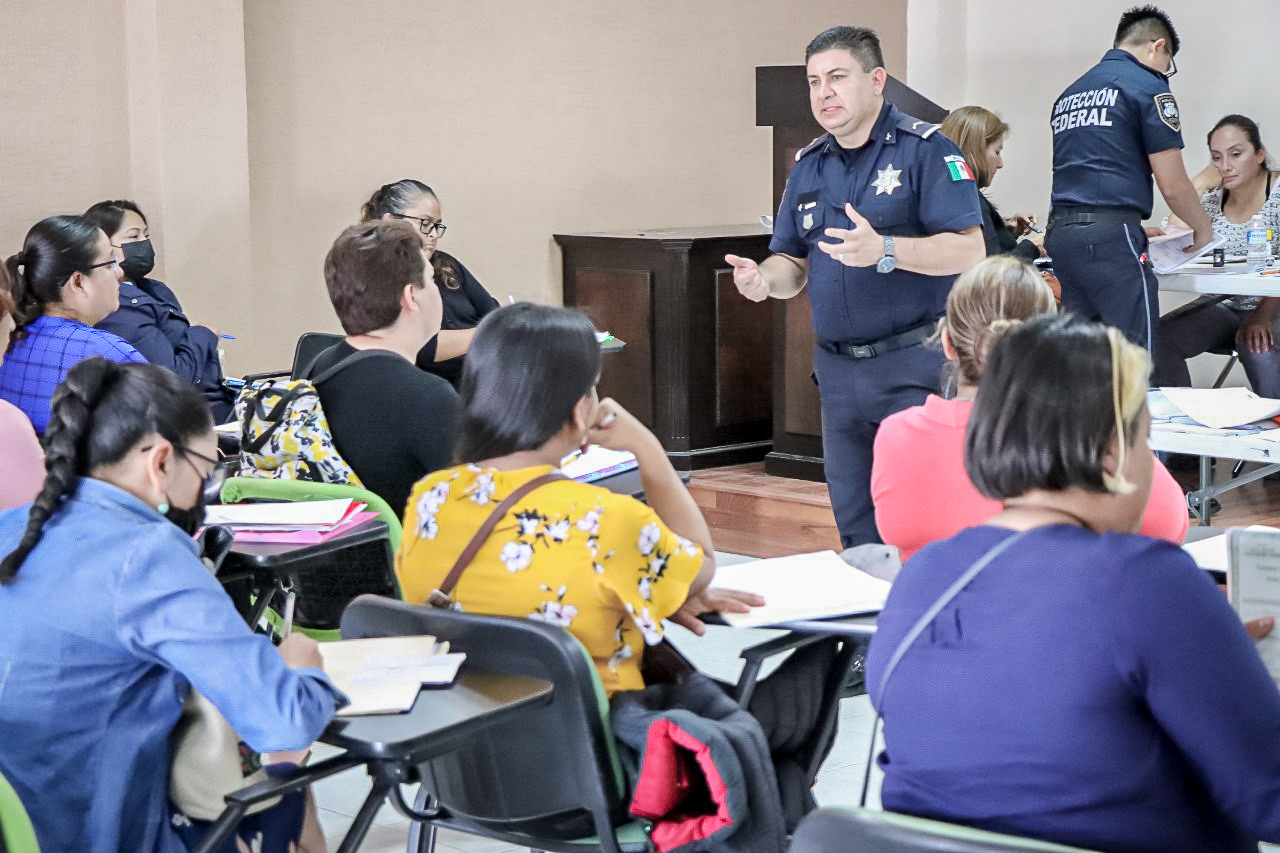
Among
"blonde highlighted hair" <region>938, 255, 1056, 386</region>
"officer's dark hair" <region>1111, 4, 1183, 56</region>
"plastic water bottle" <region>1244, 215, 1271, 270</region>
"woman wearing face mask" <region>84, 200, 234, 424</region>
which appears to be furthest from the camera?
"plastic water bottle" <region>1244, 215, 1271, 270</region>

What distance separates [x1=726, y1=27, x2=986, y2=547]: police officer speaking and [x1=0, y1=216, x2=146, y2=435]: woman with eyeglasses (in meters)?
1.59

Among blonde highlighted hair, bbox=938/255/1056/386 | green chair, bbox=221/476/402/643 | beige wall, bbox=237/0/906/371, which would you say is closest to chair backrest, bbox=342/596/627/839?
green chair, bbox=221/476/402/643

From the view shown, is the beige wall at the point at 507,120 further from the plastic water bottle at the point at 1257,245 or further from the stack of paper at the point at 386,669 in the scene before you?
the stack of paper at the point at 386,669

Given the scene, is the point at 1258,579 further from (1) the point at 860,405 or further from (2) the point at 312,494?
(1) the point at 860,405

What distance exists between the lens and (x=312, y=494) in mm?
2871

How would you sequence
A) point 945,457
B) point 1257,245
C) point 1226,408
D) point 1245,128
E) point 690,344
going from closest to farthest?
point 945,457 < point 1226,408 < point 1257,245 < point 1245,128 < point 690,344

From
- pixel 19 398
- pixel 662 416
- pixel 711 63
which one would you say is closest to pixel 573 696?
pixel 19 398

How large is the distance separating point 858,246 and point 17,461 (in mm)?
1919

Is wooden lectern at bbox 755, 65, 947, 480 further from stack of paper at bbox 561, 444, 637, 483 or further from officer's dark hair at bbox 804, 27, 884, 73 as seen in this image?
stack of paper at bbox 561, 444, 637, 483

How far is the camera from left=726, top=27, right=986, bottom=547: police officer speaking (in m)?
3.79

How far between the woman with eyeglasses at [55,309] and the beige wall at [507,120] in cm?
245

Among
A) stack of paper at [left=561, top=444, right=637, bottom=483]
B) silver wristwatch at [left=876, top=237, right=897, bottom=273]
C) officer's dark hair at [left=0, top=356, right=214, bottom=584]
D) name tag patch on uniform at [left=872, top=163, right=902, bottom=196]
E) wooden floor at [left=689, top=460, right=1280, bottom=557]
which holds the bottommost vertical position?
wooden floor at [left=689, top=460, right=1280, bottom=557]

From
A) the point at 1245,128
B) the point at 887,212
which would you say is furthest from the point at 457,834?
the point at 1245,128

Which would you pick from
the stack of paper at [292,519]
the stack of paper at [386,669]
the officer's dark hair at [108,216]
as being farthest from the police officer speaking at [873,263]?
the officer's dark hair at [108,216]
